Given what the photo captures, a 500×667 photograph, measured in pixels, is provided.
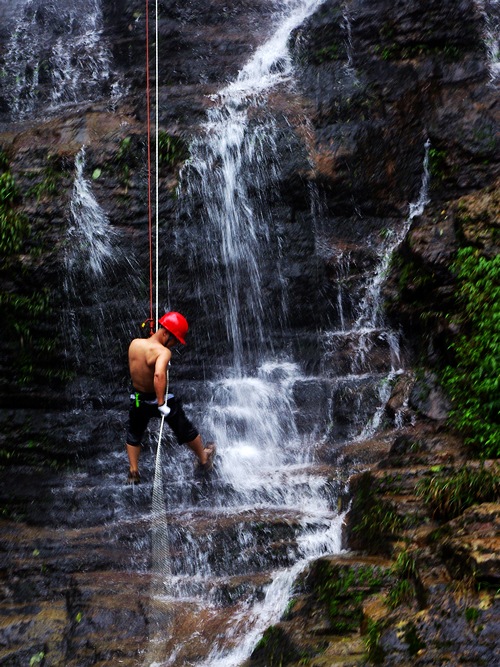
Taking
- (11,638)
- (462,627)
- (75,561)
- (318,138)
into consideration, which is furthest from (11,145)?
(462,627)

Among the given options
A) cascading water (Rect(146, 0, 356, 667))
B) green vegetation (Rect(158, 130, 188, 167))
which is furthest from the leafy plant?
cascading water (Rect(146, 0, 356, 667))

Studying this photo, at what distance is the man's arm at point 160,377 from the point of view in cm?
668

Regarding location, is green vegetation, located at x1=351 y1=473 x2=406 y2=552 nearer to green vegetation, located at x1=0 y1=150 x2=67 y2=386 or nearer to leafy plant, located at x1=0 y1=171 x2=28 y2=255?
green vegetation, located at x1=0 y1=150 x2=67 y2=386

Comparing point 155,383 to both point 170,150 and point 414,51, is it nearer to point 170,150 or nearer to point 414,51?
point 170,150

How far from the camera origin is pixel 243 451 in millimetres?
8570

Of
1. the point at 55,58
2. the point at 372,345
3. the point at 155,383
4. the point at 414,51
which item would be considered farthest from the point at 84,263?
the point at 414,51

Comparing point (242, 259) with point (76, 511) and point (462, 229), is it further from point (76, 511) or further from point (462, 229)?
point (76, 511)

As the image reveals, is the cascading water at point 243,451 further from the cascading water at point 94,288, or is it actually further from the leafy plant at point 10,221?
the leafy plant at point 10,221

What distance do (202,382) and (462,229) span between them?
382cm

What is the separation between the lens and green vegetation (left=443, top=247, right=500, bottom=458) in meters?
6.02

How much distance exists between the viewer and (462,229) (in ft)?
25.5

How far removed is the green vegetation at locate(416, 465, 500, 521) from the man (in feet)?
8.65

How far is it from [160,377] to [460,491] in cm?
289

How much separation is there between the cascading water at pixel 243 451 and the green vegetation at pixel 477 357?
1560 millimetres
